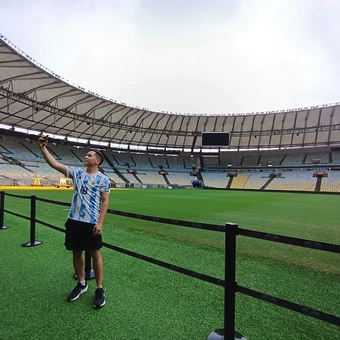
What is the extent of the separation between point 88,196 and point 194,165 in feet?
185

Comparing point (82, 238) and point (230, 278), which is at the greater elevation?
point (82, 238)

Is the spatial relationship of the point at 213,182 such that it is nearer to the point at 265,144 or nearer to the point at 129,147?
the point at 265,144

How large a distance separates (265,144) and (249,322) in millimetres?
55383

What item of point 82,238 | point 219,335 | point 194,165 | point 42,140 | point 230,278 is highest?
point 194,165

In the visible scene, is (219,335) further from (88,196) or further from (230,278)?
(88,196)

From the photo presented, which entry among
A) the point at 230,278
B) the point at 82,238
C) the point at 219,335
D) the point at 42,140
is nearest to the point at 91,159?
the point at 42,140

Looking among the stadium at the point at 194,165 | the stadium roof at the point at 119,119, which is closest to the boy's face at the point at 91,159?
the stadium at the point at 194,165

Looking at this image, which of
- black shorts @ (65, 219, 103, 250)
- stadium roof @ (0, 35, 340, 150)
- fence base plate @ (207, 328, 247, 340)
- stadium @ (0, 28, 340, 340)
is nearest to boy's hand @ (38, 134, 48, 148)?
black shorts @ (65, 219, 103, 250)

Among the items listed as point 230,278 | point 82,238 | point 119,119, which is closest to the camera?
point 230,278

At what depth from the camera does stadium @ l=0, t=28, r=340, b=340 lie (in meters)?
3.36

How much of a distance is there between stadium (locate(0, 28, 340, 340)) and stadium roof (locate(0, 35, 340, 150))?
16cm

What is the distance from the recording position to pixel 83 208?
8.63 ft

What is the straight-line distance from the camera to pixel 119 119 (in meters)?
40.8

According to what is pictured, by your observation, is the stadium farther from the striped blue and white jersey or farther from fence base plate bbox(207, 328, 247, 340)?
the striped blue and white jersey
